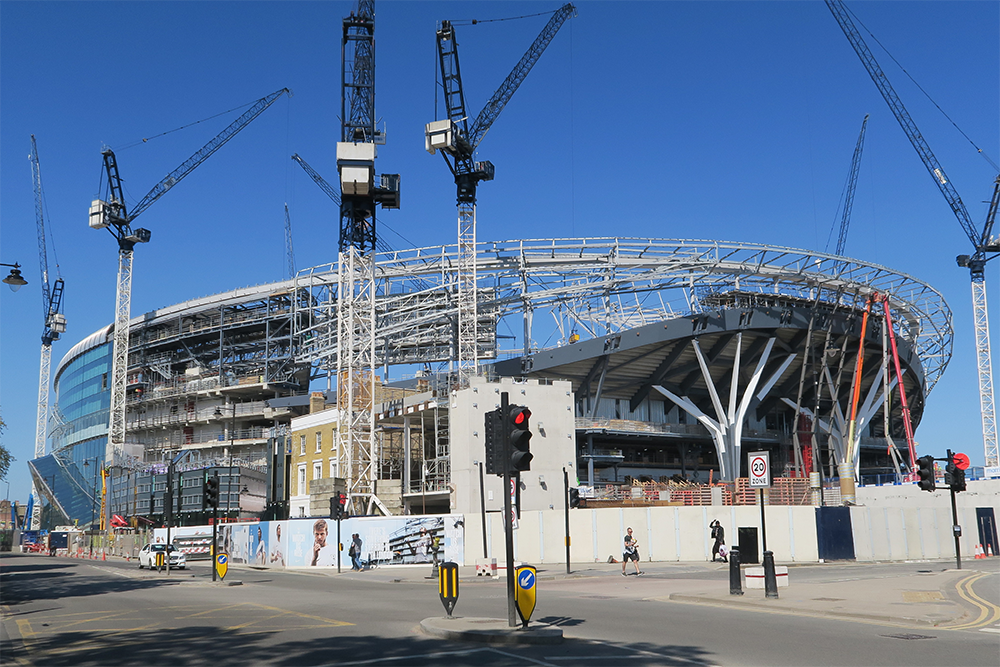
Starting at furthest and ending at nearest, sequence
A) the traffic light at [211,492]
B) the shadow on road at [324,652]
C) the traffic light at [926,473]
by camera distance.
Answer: the traffic light at [211,492], the traffic light at [926,473], the shadow on road at [324,652]

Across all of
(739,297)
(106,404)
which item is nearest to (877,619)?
(739,297)

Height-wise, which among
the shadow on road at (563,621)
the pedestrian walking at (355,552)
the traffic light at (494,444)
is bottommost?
the pedestrian walking at (355,552)

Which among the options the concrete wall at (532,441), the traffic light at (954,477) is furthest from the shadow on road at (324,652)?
the concrete wall at (532,441)

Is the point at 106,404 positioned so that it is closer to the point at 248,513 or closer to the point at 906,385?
the point at 248,513

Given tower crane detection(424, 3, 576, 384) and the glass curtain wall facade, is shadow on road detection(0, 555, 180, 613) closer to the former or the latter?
tower crane detection(424, 3, 576, 384)

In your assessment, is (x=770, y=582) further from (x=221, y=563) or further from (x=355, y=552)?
(x=355, y=552)

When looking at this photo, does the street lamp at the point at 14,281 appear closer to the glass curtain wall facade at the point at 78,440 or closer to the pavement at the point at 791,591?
the pavement at the point at 791,591

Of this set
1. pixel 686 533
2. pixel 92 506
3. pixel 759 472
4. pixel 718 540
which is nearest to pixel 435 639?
pixel 759 472

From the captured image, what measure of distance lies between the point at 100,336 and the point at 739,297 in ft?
286

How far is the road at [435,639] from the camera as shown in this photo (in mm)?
12562

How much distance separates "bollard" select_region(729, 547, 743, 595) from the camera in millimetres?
20984

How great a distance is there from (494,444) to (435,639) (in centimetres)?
334

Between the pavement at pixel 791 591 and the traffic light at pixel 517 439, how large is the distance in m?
2.69

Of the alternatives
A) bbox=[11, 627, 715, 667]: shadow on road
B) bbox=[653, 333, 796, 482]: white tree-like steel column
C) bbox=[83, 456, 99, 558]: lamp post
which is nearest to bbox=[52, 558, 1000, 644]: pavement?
bbox=[11, 627, 715, 667]: shadow on road
